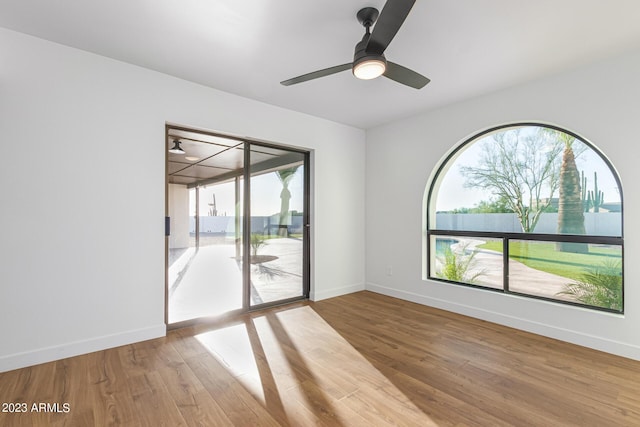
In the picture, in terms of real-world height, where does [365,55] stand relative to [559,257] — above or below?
above

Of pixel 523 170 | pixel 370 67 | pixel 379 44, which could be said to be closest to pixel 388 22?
pixel 379 44

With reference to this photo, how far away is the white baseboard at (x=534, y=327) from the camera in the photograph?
8.34 feet

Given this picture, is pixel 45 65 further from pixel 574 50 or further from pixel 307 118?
pixel 574 50

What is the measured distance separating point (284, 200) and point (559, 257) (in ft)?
10.6

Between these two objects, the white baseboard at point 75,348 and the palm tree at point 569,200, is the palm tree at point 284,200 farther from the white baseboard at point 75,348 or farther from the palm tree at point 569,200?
the palm tree at point 569,200

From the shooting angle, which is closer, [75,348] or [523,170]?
[75,348]

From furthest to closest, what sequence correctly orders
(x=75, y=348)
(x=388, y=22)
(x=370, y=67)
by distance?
(x=75, y=348), (x=370, y=67), (x=388, y=22)

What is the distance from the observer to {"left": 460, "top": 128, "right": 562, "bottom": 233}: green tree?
3125 millimetres

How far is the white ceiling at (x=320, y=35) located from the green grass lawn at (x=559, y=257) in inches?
69.5

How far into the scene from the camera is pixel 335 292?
4395mm

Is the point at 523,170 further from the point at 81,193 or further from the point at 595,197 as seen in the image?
the point at 81,193

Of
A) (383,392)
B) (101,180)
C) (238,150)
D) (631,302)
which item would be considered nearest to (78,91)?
(101,180)

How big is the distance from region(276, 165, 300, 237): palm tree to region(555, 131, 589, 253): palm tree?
314cm

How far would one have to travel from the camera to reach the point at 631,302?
254 centimetres
